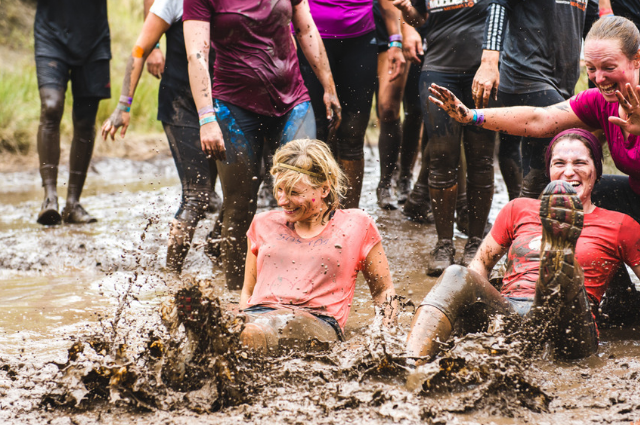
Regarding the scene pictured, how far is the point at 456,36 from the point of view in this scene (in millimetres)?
4664

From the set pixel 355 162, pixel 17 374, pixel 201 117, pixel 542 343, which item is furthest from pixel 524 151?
pixel 17 374

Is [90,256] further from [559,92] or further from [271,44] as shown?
[559,92]

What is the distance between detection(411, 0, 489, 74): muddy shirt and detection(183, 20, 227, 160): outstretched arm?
1553 millimetres

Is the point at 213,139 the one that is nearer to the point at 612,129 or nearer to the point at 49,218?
the point at 612,129

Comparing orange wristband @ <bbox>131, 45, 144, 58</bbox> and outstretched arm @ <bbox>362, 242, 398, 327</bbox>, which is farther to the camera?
orange wristband @ <bbox>131, 45, 144, 58</bbox>

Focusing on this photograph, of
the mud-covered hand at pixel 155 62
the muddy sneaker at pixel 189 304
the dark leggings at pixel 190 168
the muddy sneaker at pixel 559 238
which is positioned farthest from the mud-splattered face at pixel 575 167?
the mud-covered hand at pixel 155 62

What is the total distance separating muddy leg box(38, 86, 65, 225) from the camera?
6184 millimetres

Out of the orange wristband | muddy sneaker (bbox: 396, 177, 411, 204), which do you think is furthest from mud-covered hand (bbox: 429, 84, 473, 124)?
muddy sneaker (bbox: 396, 177, 411, 204)

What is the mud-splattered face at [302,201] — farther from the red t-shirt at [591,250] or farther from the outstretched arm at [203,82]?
the red t-shirt at [591,250]

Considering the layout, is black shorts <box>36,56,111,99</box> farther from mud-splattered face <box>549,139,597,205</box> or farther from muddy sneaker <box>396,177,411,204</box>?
mud-splattered face <box>549,139,597,205</box>

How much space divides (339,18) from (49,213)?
121 inches

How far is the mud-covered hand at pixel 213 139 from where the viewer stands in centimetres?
399

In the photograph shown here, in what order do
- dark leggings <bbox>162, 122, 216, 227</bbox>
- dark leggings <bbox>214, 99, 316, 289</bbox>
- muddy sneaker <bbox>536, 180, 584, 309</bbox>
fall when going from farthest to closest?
dark leggings <bbox>162, 122, 216, 227</bbox> < dark leggings <bbox>214, 99, 316, 289</bbox> < muddy sneaker <bbox>536, 180, 584, 309</bbox>

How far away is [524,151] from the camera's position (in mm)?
4477
